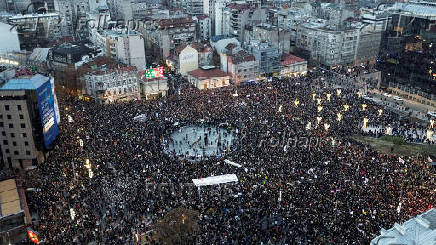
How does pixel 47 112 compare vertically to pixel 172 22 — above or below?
below

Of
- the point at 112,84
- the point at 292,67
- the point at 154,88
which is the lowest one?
the point at 154,88

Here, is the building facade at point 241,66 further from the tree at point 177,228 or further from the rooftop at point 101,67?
the tree at point 177,228

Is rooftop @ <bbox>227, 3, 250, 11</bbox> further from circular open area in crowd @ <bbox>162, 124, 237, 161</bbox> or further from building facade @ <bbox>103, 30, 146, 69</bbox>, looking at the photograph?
circular open area in crowd @ <bbox>162, 124, 237, 161</bbox>

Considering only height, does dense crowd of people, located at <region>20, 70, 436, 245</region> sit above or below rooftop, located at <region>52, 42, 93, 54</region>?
below

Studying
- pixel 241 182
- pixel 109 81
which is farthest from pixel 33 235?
pixel 109 81

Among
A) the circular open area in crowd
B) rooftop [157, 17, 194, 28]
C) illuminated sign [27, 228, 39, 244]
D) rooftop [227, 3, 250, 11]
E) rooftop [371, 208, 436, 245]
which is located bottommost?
the circular open area in crowd

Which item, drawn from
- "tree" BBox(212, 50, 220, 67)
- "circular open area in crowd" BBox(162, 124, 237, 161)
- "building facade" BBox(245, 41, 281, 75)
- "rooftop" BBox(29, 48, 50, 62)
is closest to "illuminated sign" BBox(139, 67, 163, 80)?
"circular open area in crowd" BBox(162, 124, 237, 161)

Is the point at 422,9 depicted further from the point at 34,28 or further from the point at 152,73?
the point at 34,28
